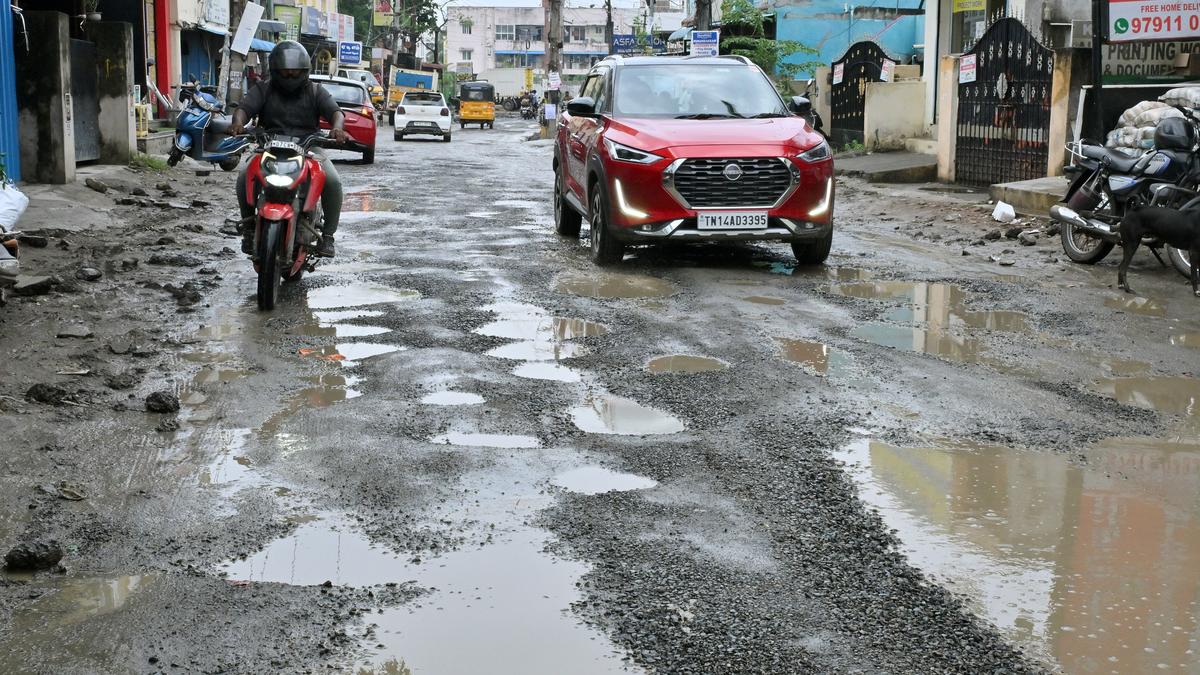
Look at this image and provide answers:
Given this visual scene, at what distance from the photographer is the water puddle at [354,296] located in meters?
8.52

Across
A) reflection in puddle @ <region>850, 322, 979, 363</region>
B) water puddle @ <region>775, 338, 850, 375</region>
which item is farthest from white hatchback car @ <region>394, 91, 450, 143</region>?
water puddle @ <region>775, 338, 850, 375</region>

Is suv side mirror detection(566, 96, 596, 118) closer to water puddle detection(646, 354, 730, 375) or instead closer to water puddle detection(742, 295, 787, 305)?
water puddle detection(742, 295, 787, 305)

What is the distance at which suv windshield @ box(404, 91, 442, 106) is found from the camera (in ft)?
127

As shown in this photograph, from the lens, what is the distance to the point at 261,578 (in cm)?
373

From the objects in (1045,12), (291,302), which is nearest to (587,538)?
(291,302)

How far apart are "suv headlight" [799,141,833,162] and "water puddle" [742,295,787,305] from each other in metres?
1.65

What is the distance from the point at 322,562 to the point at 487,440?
56.4 inches

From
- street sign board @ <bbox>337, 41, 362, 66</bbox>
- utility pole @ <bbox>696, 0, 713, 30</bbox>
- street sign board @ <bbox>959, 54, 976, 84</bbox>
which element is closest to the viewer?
street sign board @ <bbox>959, 54, 976, 84</bbox>

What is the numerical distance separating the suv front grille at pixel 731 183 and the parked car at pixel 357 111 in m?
14.5

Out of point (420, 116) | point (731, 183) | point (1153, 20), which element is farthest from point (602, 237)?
point (420, 116)

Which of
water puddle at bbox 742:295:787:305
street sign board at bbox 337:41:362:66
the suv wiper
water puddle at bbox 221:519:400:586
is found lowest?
water puddle at bbox 221:519:400:586

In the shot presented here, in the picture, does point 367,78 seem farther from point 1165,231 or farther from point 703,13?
point 1165,231

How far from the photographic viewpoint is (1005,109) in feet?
55.4

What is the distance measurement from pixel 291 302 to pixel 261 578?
5039 millimetres
